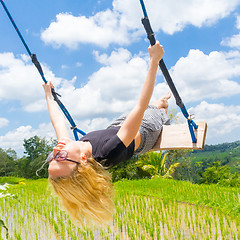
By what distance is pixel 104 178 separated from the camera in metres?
2.14

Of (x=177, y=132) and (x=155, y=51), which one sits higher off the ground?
(x=155, y=51)

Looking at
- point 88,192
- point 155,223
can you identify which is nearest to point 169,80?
point 88,192

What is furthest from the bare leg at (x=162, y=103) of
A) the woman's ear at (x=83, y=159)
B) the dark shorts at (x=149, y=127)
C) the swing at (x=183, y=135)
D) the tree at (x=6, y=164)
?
the tree at (x=6, y=164)

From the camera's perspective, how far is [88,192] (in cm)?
204

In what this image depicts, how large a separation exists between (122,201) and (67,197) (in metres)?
3.37

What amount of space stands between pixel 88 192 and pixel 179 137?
3.45 ft

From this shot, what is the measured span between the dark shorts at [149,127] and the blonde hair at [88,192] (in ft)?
1.86

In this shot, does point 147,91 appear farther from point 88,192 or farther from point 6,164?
point 6,164

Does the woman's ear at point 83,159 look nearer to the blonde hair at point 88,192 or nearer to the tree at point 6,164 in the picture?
the blonde hair at point 88,192

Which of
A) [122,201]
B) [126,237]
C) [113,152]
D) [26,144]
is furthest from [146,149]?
[26,144]

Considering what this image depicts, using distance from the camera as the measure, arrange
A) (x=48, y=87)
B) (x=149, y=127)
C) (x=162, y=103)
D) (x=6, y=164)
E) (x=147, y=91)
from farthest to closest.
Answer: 1. (x=6, y=164)
2. (x=162, y=103)
3. (x=48, y=87)
4. (x=149, y=127)
5. (x=147, y=91)

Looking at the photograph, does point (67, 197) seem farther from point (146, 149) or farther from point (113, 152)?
point (146, 149)

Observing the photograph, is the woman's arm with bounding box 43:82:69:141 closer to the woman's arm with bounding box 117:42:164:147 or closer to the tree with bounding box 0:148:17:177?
the woman's arm with bounding box 117:42:164:147

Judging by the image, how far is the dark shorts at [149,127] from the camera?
260 centimetres
